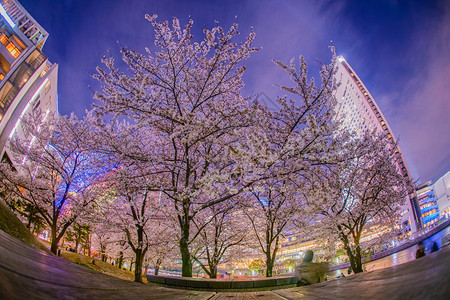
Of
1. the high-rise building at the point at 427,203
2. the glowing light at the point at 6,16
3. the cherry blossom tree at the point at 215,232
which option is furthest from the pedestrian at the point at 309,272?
the high-rise building at the point at 427,203

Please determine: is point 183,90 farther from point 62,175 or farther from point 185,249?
point 62,175

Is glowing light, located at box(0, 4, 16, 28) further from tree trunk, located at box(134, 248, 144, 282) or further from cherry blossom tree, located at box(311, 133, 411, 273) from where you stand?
cherry blossom tree, located at box(311, 133, 411, 273)

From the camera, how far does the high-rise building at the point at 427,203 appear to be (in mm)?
78625

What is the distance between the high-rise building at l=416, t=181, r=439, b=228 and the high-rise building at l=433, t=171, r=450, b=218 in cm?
819

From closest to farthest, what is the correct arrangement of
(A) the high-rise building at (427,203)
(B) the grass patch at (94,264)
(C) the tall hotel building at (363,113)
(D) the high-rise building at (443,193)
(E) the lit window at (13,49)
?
(B) the grass patch at (94,264) → (E) the lit window at (13,49) → (D) the high-rise building at (443,193) → (C) the tall hotel building at (363,113) → (A) the high-rise building at (427,203)

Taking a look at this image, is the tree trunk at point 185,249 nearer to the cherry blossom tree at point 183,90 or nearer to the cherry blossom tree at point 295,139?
the cherry blossom tree at point 183,90

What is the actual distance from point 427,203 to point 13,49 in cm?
12788

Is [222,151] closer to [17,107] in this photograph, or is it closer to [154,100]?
[154,100]

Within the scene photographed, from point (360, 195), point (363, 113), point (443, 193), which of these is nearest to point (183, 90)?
point (360, 195)

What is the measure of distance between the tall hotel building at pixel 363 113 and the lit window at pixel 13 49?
87.2 meters

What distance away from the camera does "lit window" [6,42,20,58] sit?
3281cm

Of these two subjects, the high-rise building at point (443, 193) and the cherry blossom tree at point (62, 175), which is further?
the high-rise building at point (443, 193)

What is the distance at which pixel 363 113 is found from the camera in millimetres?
93750

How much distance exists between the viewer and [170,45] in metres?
7.62
